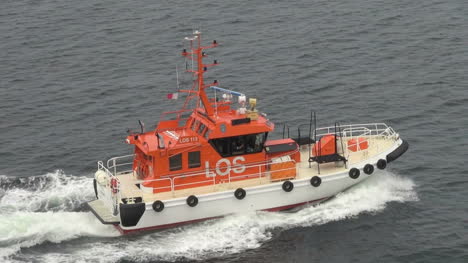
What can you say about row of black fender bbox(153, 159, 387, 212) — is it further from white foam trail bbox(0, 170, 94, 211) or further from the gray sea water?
white foam trail bbox(0, 170, 94, 211)

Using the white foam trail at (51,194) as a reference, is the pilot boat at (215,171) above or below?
above

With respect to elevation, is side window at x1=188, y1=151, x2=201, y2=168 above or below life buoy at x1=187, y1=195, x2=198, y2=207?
above

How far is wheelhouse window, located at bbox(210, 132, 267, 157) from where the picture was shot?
2925cm

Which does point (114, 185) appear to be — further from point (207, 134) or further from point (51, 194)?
point (51, 194)

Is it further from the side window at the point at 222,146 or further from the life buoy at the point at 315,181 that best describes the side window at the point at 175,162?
the life buoy at the point at 315,181

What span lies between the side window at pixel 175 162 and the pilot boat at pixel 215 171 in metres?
0.03

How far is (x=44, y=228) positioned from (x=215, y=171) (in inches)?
244

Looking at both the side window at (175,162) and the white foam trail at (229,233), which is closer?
the white foam trail at (229,233)

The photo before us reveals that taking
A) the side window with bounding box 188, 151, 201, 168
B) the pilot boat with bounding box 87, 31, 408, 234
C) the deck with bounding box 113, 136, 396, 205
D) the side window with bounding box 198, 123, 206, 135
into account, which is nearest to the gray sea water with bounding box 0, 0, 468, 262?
the pilot boat with bounding box 87, 31, 408, 234

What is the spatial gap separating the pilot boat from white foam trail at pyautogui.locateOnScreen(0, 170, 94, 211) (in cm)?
154

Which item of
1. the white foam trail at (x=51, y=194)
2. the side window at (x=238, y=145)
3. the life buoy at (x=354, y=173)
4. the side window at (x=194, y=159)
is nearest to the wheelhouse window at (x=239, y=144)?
the side window at (x=238, y=145)

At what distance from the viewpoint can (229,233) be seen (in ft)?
93.6

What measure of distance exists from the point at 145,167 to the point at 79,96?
45.3 feet

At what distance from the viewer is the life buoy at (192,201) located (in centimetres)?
2852
